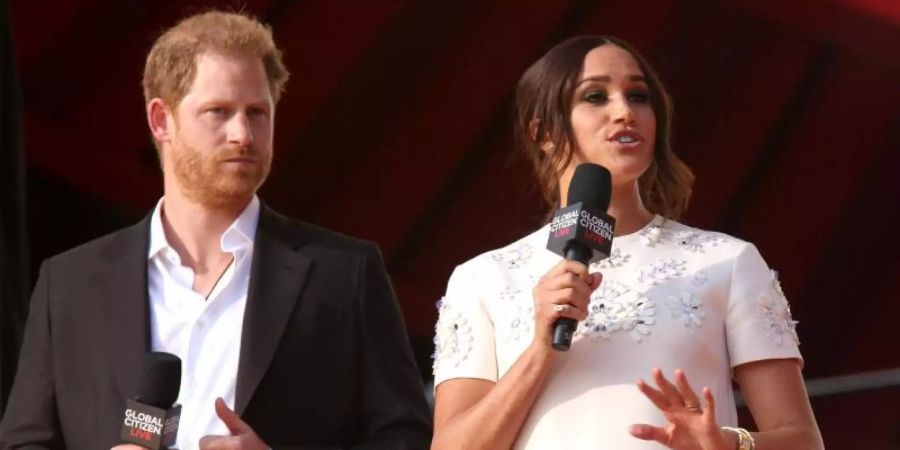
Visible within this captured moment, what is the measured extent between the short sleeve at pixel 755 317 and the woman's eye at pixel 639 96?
0.95 feet

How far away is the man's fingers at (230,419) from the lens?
217 cm

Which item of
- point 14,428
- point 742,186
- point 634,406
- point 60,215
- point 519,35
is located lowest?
point 14,428

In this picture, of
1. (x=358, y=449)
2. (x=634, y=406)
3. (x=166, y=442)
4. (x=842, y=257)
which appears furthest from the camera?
(x=842, y=257)

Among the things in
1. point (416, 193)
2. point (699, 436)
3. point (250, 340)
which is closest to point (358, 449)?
point (250, 340)

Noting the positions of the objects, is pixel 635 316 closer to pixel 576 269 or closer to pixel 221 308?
pixel 576 269

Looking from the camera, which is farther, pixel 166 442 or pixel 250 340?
pixel 250 340

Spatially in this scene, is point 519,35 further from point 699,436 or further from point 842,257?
point 699,436

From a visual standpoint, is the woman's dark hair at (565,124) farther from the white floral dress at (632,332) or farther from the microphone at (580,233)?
the microphone at (580,233)

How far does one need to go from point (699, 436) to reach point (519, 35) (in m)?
2.63

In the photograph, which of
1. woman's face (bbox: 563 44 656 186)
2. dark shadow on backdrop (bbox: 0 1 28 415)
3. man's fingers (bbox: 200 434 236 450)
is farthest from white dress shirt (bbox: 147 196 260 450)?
dark shadow on backdrop (bbox: 0 1 28 415)

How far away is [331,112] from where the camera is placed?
15.0 ft

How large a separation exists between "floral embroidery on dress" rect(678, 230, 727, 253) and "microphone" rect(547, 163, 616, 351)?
247mm

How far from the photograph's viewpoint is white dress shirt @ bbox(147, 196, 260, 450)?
234 centimetres

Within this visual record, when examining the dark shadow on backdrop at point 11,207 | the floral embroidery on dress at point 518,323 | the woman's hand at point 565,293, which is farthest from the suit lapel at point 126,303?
the dark shadow on backdrop at point 11,207
